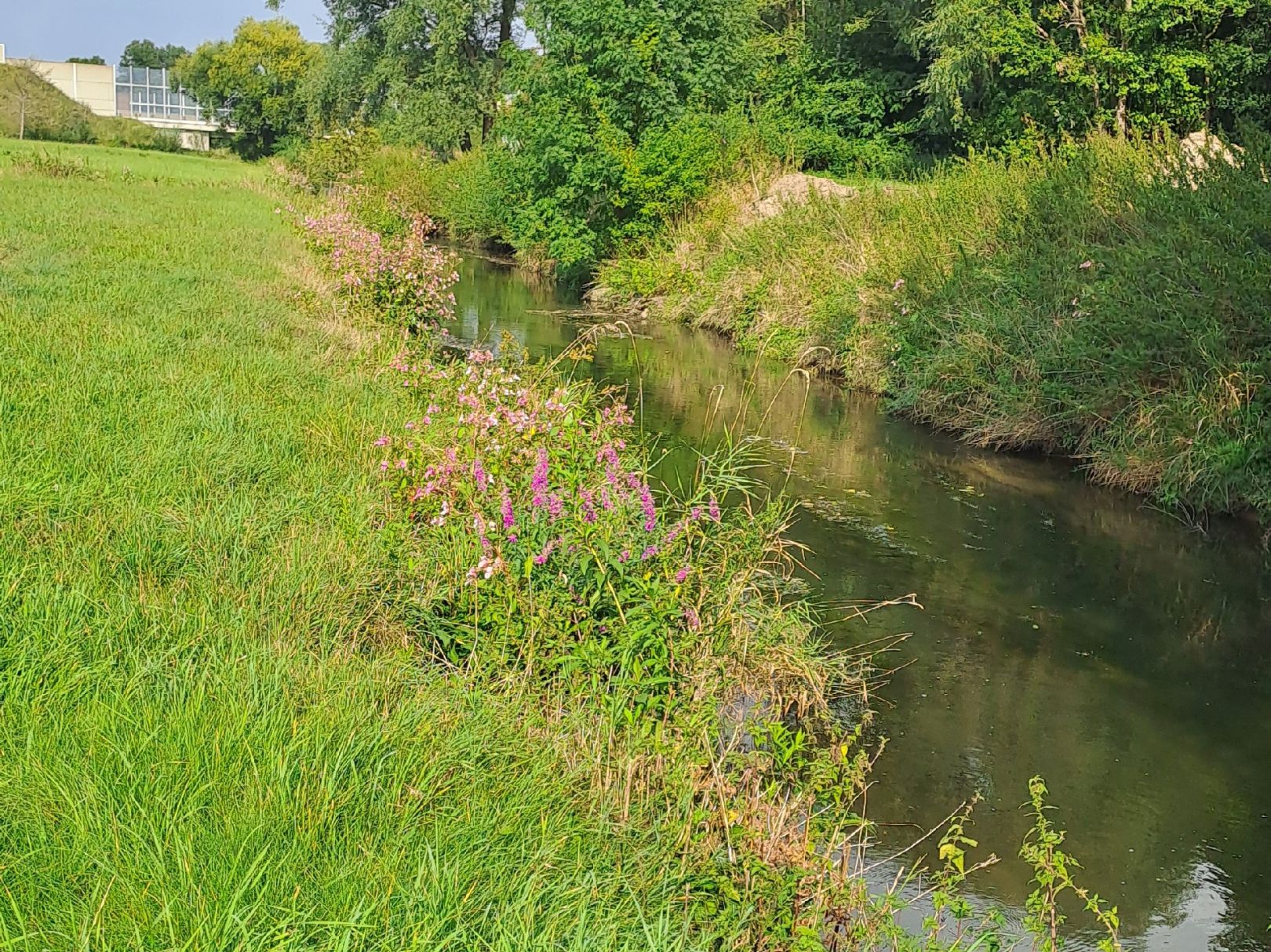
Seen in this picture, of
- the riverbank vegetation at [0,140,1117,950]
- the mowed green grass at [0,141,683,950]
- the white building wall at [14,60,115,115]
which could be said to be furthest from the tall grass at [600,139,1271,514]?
the white building wall at [14,60,115,115]

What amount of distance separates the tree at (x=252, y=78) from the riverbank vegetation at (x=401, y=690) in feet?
252

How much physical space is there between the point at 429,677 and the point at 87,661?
4.13 ft

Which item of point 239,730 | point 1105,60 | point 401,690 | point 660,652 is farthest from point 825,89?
point 239,730

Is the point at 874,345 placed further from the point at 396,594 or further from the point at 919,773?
the point at 396,594

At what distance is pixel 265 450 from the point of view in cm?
697

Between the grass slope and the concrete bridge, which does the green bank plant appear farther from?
the concrete bridge

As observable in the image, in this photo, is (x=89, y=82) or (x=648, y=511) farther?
(x=89, y=82)

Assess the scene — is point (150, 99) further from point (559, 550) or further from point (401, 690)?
point (401, 690)

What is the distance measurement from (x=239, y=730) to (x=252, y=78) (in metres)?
97.5

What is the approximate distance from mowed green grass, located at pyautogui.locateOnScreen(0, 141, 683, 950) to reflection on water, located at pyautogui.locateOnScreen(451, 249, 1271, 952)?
7.97 feet

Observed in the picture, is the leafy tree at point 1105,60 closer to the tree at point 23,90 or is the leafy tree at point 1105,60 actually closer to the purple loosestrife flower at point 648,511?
the purple loosestrife flower at point 648,511

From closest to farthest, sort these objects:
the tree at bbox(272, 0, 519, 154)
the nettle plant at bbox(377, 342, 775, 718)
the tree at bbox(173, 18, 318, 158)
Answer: the nettle plant at bbox(377, 342, 775, 718)
the tree at bbox(272, 0, 519, 154)
the tree at bbox(173, 18, 318, 158)

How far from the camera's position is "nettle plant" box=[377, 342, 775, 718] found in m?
4.99

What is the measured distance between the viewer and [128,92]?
446 ft
